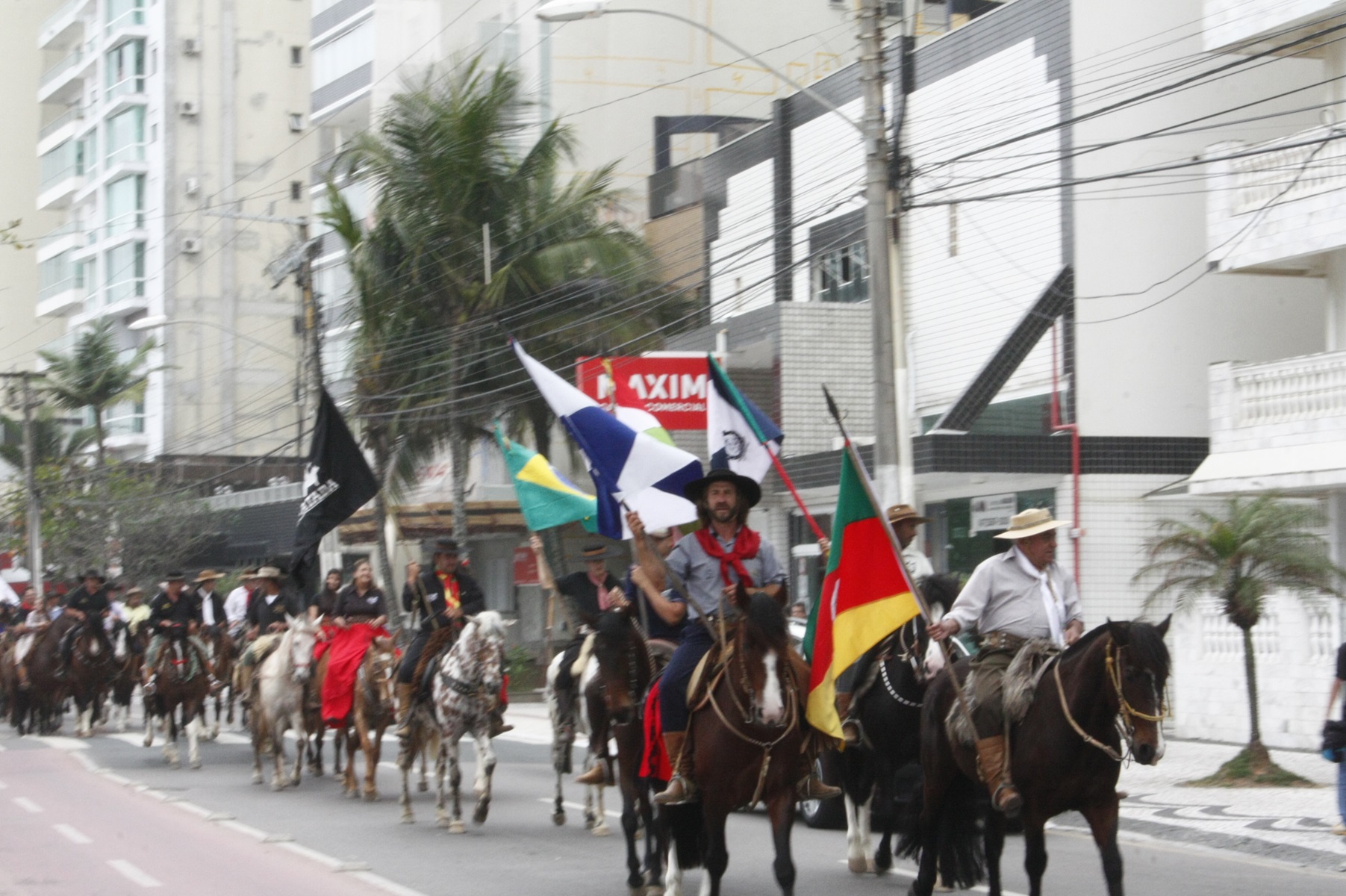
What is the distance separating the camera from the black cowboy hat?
9.72m

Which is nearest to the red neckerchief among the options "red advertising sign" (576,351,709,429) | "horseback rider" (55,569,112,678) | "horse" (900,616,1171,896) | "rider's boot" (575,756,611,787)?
"horse" (900,616,1171,896)

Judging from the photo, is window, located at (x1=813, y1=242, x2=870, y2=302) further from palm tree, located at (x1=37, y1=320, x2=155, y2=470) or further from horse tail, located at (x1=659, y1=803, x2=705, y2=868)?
palm tree, located at (x1=37, y1=320, x2=155, y2=470)

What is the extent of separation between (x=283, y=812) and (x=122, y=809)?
1.57m

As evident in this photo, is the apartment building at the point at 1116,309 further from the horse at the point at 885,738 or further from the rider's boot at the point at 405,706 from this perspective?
the horse at the point at 885,738

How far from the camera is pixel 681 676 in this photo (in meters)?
9.75

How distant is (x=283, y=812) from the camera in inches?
607

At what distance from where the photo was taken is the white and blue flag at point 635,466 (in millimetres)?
11336

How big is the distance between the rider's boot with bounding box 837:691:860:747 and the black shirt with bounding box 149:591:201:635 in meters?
11.3

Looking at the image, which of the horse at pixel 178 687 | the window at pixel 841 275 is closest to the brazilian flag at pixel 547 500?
the horse at pixel 178 687

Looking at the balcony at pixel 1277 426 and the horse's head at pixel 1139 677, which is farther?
the balcony at pixel 1277 426

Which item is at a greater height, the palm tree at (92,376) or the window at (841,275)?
the palm tree at (92,376)

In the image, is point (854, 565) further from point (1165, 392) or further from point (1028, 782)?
point (1165, 392)

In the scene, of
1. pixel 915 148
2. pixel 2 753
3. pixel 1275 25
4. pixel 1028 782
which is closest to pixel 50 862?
Answer: pixel 1028 782

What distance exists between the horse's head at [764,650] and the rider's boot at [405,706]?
6386 mm
